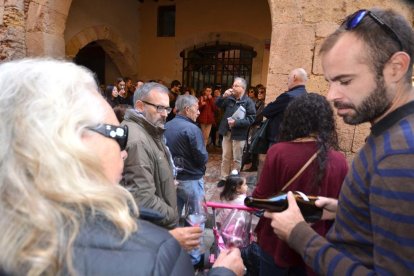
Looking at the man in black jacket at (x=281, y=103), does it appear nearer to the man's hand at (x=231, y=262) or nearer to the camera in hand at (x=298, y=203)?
the camera in hand at (x=298, y=203)

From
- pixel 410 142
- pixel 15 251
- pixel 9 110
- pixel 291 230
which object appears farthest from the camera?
pixel 291 230

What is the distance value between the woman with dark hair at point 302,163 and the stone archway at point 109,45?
7.28 meters

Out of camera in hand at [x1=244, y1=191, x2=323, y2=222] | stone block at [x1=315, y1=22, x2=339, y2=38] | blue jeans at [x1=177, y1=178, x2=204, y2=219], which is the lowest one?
blue jeans at [x1=177, y1=178, x2=204, y2=219]

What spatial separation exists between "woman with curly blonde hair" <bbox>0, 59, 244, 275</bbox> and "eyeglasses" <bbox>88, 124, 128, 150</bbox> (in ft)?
0.07

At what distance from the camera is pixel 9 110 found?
0.72 m

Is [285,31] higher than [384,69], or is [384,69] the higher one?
[285,31]

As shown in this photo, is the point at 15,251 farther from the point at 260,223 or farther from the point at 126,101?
the point at 126,101

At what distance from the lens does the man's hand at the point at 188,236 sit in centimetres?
149

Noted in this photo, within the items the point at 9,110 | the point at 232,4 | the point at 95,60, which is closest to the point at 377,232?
the point at 9,110

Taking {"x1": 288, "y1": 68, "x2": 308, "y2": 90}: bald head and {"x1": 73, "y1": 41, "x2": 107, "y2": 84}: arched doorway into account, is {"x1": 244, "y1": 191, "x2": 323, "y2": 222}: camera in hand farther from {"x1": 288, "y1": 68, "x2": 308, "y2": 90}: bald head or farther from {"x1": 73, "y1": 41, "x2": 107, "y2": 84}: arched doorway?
{"x1": 73, "y1": 41, "x2": 107, "y2": 84}: arched doorway

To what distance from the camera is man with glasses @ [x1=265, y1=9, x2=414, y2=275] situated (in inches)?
34.0

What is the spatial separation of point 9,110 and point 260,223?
62.0 inches

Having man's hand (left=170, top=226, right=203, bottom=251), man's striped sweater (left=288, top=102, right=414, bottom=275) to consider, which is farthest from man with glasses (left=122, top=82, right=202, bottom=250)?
man's striped sweater (left=288, top=102, right=414, bottom=275)

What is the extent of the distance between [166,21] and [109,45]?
196 centimetres
